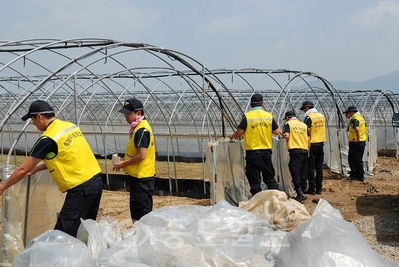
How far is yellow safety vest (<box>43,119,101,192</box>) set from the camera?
4.13 meters

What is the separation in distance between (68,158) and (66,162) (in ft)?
0.15

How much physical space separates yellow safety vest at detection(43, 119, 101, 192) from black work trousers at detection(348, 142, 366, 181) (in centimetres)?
808

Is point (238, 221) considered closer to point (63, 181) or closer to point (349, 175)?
point (63, 181)

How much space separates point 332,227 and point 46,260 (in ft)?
6.66

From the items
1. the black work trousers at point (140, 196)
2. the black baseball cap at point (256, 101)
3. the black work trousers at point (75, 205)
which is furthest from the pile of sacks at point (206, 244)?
the black baseball cap at point (256, 101)

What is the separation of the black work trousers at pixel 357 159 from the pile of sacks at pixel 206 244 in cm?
755

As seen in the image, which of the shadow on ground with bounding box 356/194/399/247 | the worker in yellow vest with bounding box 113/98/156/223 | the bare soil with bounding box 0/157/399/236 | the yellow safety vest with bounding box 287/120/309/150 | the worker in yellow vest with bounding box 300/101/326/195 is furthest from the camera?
the worker in yellow vest with bounding box 300/101/326/195

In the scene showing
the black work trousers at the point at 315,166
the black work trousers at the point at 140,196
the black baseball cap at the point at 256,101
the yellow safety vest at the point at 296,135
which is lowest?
the black work trousers at the point at 315,166

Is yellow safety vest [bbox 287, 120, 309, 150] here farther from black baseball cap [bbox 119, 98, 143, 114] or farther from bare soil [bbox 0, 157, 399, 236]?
black baseball cap [bbox 119, 98, 143, 114]

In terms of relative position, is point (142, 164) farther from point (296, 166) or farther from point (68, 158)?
point (296, 166)

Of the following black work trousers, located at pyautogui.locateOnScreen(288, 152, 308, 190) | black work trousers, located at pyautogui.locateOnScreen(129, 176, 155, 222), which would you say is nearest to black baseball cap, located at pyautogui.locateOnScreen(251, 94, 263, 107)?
black work trousers, located at pyautogui.locateOnScreen(288, 152, 308, 190)

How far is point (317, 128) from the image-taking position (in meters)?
9.45

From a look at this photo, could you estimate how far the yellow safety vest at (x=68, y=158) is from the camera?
413cm

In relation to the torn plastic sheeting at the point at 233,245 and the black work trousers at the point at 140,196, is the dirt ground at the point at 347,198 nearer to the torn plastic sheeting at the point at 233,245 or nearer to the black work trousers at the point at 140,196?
the black work trousers at the point at 140,196
